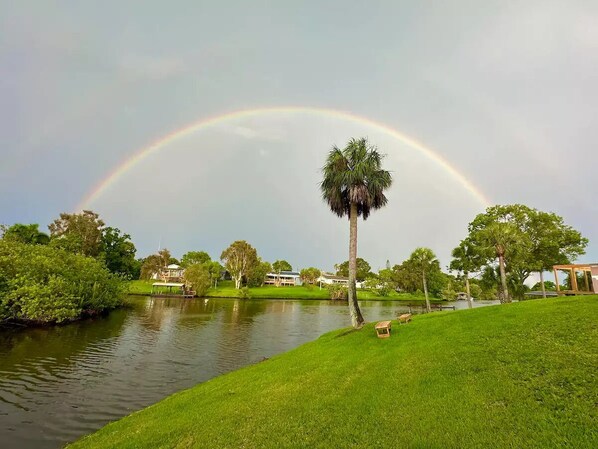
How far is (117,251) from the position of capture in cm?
10344

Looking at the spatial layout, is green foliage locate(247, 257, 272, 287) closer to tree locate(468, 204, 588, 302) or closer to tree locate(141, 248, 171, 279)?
tree locate(141, 248, 171, 279)

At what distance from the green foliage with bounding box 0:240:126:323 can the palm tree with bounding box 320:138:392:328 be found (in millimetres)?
36658

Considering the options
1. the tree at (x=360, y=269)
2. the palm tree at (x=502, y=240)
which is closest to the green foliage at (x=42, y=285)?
the palm tree at (x=502, y=240)

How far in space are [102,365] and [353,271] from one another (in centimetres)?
2134

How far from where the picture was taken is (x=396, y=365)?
12.9m

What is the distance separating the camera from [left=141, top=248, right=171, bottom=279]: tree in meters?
122

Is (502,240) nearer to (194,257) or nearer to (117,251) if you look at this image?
(117,251)

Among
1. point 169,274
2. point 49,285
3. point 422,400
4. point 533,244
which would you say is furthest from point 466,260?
point 169,274

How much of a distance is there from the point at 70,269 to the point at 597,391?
58.2 meters

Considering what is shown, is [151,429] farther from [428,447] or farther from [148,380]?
[148,380]

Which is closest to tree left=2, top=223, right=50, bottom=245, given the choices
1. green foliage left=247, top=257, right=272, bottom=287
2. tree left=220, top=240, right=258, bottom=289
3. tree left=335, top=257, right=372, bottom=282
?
tree left=220, top=240, right=258, bottom=289

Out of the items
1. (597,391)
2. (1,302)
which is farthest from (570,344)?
(1,302)

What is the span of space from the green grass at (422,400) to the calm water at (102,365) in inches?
198

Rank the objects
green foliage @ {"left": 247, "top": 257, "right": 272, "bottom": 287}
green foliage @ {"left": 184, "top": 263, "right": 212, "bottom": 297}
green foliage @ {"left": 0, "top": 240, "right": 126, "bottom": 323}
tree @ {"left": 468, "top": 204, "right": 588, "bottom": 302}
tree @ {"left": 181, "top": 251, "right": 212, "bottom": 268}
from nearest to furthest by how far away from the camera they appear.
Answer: green foliage @ {"left": 0, "top": 240, "right": 126, "bottom": 323} < tree @ {"left": 468, "top": 204, "right": 588, "bottom": 302} < green foliage @ {"left": 184, "top": 263, "right": 212, "bottom": 297} < green foliage @ {"left": 247, "top": 257, "right": 272, "bottom": 287} < tree @ {"left": 181, "top": 251, "right": 212, "bottom": 268}
